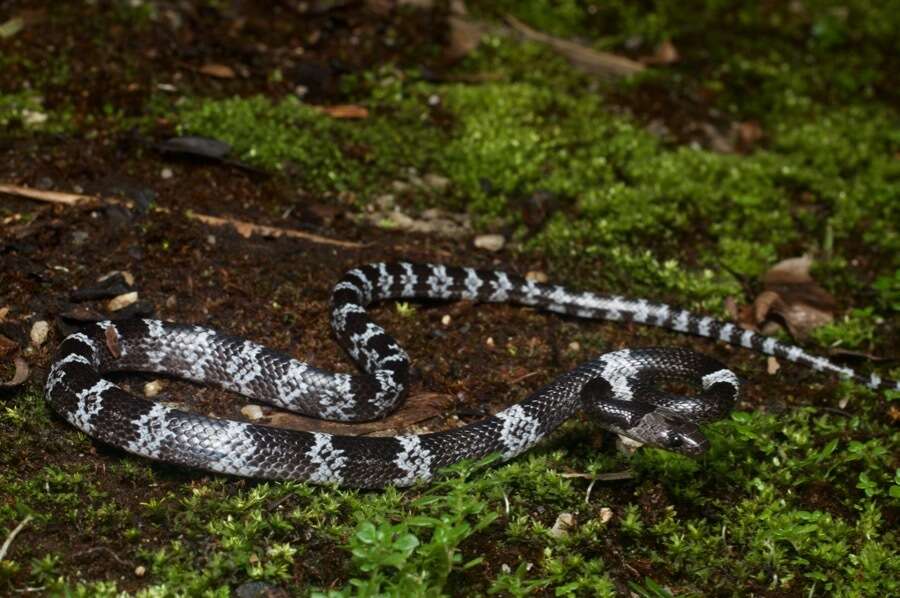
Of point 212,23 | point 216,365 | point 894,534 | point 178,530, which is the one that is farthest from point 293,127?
point 894,534

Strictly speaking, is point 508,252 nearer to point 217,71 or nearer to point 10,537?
point 217,71

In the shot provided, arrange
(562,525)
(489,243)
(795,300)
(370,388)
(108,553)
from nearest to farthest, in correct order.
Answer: (108,553)
(562,525)
(370,388)
(795,300)
(489,243)

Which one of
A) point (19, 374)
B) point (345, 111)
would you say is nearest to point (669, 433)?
point (19, 374)

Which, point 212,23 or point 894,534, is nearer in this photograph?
point 894,534

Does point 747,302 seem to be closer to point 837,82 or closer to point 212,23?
point 837,82


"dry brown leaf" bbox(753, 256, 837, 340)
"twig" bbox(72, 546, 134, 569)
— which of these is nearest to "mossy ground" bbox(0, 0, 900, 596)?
"twig" bbox(72, 546, 134, 569)

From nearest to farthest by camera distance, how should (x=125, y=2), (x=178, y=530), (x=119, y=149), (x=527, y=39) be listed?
1. (x=178, y=530)
2. (x=119, y=149)
3. (x=125, y=2)
4. (x=527, y=39)
